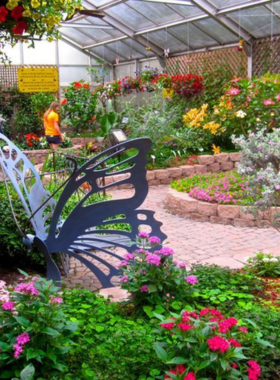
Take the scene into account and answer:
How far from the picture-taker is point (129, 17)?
13.8 metres

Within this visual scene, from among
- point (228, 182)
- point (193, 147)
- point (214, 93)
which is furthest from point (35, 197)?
point (214, 93)

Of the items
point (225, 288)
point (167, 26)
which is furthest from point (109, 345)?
point (167, 26)

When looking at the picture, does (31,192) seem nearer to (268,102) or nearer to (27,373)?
(27,373)

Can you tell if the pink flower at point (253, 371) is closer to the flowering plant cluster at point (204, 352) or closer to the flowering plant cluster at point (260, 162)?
the flowering plant cluster at point (204, 352)

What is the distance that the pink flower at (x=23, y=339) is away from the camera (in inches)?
81.9

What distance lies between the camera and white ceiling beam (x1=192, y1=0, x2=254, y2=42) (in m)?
11.4

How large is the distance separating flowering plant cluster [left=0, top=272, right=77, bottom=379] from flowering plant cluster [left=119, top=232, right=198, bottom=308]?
682 mm

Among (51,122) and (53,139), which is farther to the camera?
(53,139)

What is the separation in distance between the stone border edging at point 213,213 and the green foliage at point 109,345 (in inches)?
123

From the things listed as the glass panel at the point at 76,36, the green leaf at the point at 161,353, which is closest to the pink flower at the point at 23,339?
the green leaf at the point at 161,353

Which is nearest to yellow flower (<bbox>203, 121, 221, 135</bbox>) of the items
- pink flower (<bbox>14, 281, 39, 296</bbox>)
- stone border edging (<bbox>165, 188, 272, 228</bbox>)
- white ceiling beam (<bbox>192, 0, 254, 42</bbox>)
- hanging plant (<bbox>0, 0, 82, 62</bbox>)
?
white ceiling beam (<bbox>192, 0, 254, 42</bbox>)

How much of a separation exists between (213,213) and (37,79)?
9504mm

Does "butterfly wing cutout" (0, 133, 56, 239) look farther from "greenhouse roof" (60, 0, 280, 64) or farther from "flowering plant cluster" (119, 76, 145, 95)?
"flowering plant cluster" (119, 76, 145, 95)

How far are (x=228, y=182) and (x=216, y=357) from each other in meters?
5.20
